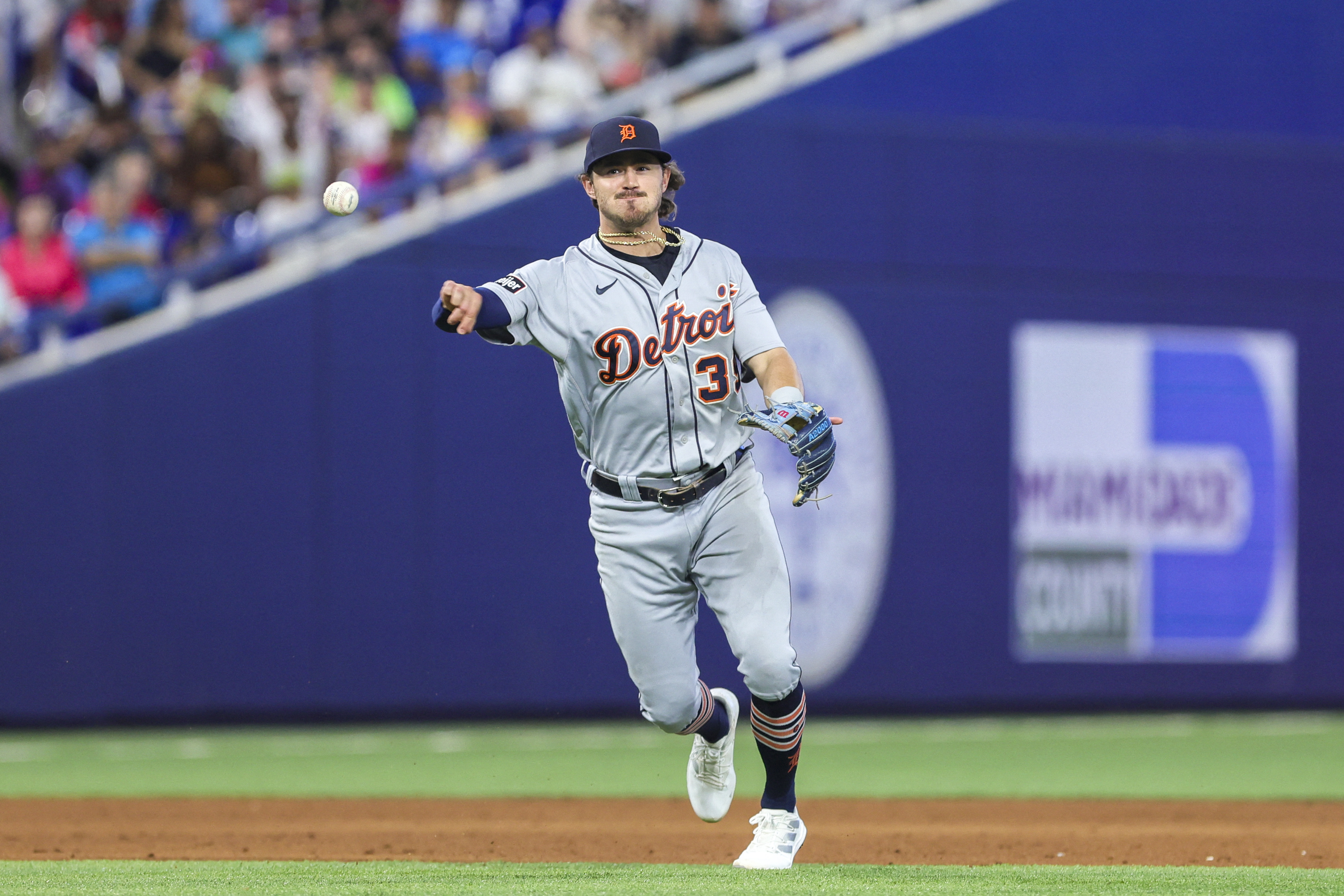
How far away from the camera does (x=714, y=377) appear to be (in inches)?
240

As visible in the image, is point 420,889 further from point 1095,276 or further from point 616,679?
point 1095,276

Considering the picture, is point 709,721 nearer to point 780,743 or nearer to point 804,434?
point 780,743

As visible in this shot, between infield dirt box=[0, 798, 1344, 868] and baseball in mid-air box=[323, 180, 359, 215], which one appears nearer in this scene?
baseball in mid-air box=[323, 180, 359, 215]

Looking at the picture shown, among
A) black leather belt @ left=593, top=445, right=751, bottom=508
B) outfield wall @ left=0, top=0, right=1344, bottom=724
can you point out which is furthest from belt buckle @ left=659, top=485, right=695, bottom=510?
outfield wall @ left=0, top=0, right=1344, bottom=724

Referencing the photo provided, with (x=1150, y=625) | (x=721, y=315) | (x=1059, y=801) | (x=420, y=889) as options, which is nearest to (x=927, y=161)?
(x=1150, y=625)

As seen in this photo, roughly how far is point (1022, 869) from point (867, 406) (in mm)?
8242

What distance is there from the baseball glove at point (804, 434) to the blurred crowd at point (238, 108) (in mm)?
7384

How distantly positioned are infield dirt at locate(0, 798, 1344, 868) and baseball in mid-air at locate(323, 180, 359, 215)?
7.37 ft

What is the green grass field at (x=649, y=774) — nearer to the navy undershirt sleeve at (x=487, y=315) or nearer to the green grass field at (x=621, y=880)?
the green grass field at (x=621, y=880)

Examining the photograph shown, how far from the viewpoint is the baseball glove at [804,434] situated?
18.9ft

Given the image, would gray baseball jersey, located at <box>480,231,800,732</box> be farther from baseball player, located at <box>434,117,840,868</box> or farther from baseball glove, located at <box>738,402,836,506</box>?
baseball glove, located at <box>738,402,836,506</box>

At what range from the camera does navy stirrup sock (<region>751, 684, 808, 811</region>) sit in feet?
20.3

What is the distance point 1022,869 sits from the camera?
20.8 feet

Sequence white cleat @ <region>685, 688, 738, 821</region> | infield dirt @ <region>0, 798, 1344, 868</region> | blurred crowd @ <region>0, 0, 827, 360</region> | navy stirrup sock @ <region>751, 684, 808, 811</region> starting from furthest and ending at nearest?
1. blurred crowd @ <region>0, 0, 827, 360</region>
2. infield dirt @ <region>0, 798, 1344, 868</region>
3. white cleat @ <region>685, 688, 738, 821</region>
4. navy stirrup sock @ <region>751, 684, 808, 811</region>
